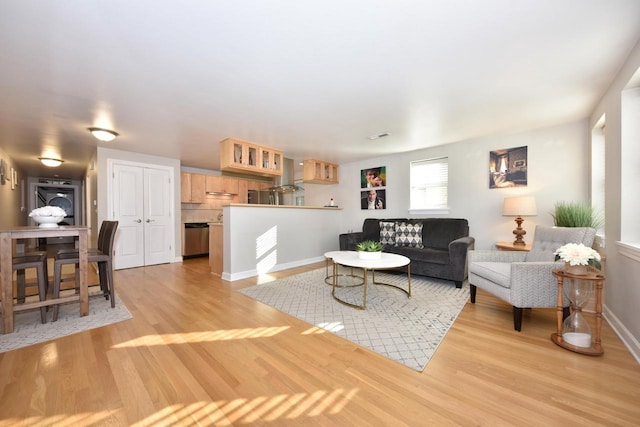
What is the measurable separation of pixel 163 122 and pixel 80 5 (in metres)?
1.94

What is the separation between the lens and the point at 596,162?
3.06 m

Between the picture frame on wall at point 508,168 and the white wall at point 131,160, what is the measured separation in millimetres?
5842

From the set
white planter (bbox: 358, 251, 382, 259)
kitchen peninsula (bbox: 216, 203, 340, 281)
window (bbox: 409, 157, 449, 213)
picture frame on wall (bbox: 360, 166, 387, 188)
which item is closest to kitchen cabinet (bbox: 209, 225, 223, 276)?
kitchen peninsula (bbox: 216, 203, 340, 281)

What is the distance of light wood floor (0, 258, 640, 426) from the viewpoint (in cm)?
126

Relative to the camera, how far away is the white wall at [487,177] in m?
3.36

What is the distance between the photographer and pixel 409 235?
4.20m

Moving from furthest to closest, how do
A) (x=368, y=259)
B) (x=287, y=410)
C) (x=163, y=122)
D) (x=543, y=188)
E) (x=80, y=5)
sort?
(x=543, y=188), (x=163, y=122), (x=368, y=259), (x=80, y=5), (x=287, y=410)

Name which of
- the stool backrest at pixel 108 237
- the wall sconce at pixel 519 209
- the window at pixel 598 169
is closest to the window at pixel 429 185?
the wall sconce at pixel 519 209

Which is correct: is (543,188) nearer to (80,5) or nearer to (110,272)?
(80,5)

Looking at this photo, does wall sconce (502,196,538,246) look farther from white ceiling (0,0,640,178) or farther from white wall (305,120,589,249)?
white ceiling (0,0,640,178)

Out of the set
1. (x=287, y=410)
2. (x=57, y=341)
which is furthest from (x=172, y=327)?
(x=287, y=410)

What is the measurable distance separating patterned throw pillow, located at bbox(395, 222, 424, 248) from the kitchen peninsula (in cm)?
167

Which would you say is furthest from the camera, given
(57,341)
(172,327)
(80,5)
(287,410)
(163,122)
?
(163,122)

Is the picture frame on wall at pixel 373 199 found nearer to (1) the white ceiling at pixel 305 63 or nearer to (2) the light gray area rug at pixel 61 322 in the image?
(1) the white ceiling at pixel 305 63
